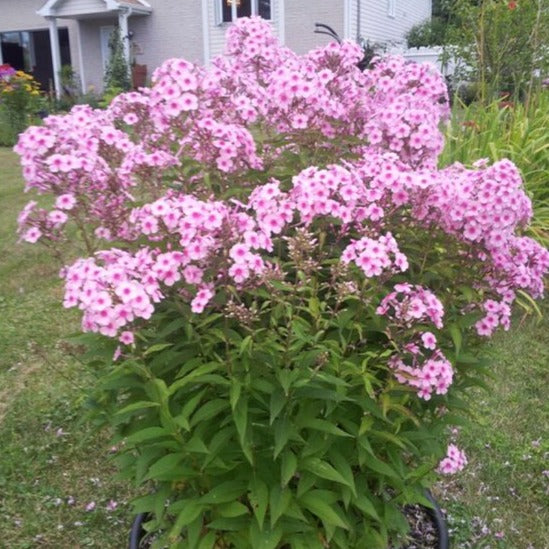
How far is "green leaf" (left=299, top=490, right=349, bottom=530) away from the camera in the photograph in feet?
5.99

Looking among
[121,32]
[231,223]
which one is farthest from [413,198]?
[121,32]

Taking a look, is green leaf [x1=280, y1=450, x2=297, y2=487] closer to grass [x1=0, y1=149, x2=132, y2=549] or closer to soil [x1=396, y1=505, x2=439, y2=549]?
grass [x1=0, y1=149, x2=132, y2=549]

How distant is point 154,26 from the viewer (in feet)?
62.2

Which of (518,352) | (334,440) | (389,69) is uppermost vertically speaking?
(389,69)

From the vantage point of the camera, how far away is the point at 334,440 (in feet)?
6.39

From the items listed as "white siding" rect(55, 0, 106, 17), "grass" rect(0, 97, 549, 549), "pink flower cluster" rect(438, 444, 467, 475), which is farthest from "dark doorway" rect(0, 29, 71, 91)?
"pink flower cluster" rect(438, 444, 467, 475)

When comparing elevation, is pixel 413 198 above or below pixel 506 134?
Answer: above

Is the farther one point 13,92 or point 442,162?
point 13,92

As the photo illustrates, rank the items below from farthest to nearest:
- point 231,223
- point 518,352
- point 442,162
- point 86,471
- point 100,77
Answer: point 100,77 < point 442,162 < point 518,352 < point 86,471 < point 231,223

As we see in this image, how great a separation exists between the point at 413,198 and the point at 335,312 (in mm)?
436

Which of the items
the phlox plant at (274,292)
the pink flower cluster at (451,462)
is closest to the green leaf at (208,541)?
the phlox plant at (274,292)

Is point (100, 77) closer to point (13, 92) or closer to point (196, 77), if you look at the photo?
point (13, 92)

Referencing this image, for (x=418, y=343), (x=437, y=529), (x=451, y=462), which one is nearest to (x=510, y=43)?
(x=451, y=462)

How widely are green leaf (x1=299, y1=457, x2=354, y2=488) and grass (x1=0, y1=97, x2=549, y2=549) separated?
2.59 feet
